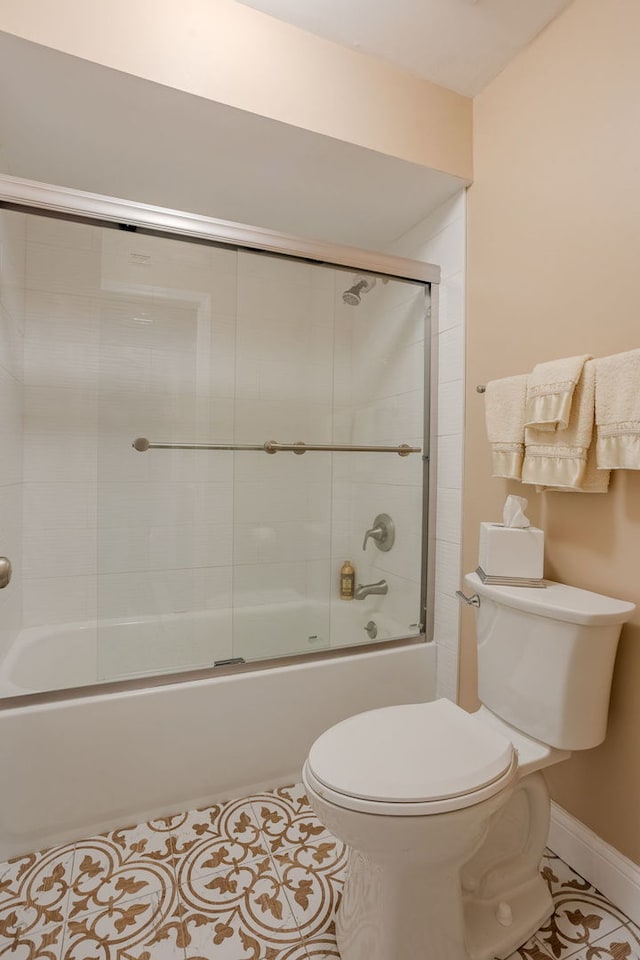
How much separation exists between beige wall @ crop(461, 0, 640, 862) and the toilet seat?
0.46 meters

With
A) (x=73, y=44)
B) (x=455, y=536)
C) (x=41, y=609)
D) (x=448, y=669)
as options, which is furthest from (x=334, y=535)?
(x=73, y=44)

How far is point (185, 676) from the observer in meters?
1.59

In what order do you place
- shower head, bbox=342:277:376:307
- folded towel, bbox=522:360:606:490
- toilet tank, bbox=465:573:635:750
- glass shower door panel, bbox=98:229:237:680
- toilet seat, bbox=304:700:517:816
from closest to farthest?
1. toilet seat, bbox=304:700:517:816
2. toilet tank, bbox=465:573:635:750
3. folded towel, bbox=522:360:606:490
4. glass shower door panel, bbox=98:229:237:680
5. shower head, bbox=342:277:376:307

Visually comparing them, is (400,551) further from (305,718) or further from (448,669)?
(305,718)

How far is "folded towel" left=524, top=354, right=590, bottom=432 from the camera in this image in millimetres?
1298

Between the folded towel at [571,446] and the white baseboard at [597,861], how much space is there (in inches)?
36.6

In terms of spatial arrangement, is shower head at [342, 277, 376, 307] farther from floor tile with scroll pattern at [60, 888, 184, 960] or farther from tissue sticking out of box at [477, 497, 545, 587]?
floor tile with scroll pattern at [60, 888, 184, 960]

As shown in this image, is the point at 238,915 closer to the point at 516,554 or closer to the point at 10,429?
the point at 516,554

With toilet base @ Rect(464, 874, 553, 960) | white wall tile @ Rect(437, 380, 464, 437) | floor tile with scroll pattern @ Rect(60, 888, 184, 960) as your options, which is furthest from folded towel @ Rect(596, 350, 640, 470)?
floor tile with scroll pattern @ Rect(60, 888, 184, 960)

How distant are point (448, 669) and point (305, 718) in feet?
1.92

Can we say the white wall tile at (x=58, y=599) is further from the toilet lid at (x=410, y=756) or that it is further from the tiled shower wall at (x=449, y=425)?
the tiled shower wall at (x=449, y=425)

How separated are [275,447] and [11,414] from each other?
0.93 m

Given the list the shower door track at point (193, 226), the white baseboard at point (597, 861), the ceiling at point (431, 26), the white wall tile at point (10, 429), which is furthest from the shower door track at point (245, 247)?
the white baseboard at point (597, 861)

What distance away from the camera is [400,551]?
207 cm
